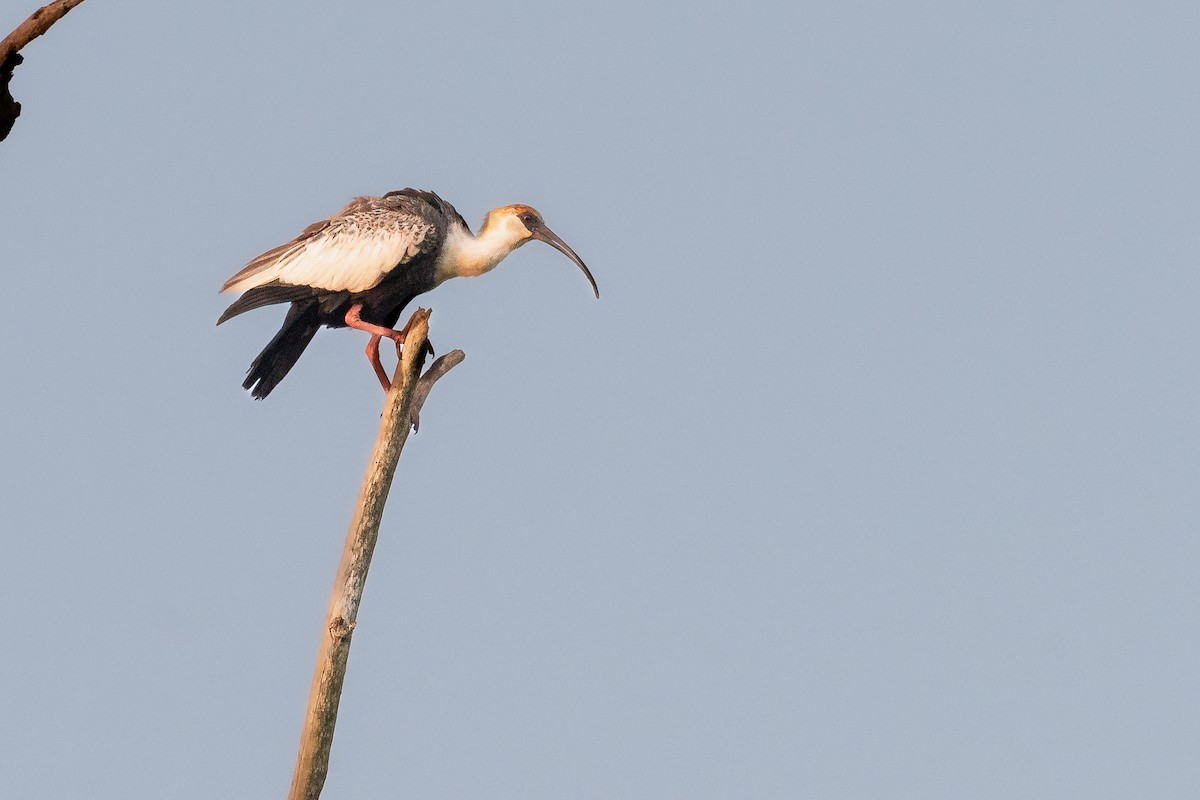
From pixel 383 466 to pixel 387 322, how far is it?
2759 mm

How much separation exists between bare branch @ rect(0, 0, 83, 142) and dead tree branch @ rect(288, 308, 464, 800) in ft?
11.6

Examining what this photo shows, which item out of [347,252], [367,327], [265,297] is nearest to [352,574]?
[367,327]

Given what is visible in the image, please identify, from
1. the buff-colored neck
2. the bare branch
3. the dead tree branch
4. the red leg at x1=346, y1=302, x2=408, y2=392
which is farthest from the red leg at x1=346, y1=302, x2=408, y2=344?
the bare branch

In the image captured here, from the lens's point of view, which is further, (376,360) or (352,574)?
(376,360)

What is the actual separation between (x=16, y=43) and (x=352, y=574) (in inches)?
154

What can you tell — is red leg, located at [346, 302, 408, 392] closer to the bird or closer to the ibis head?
the bird

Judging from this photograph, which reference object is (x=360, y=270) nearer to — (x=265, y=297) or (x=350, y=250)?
(x=350, y=250)

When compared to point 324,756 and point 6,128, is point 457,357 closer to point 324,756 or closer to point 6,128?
point 324,756

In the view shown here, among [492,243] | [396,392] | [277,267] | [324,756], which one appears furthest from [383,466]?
[492,243]

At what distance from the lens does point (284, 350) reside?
1153 centimetres

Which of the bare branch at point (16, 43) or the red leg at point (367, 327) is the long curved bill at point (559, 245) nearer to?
the red leg at point (367, 327)

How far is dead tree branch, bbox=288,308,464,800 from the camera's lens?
29.4ft

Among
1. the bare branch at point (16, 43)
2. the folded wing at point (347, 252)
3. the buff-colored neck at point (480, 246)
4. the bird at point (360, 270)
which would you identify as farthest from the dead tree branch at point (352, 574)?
the bare branch at point (16, 43)

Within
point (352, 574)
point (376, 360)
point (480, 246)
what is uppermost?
point (480, 246)
